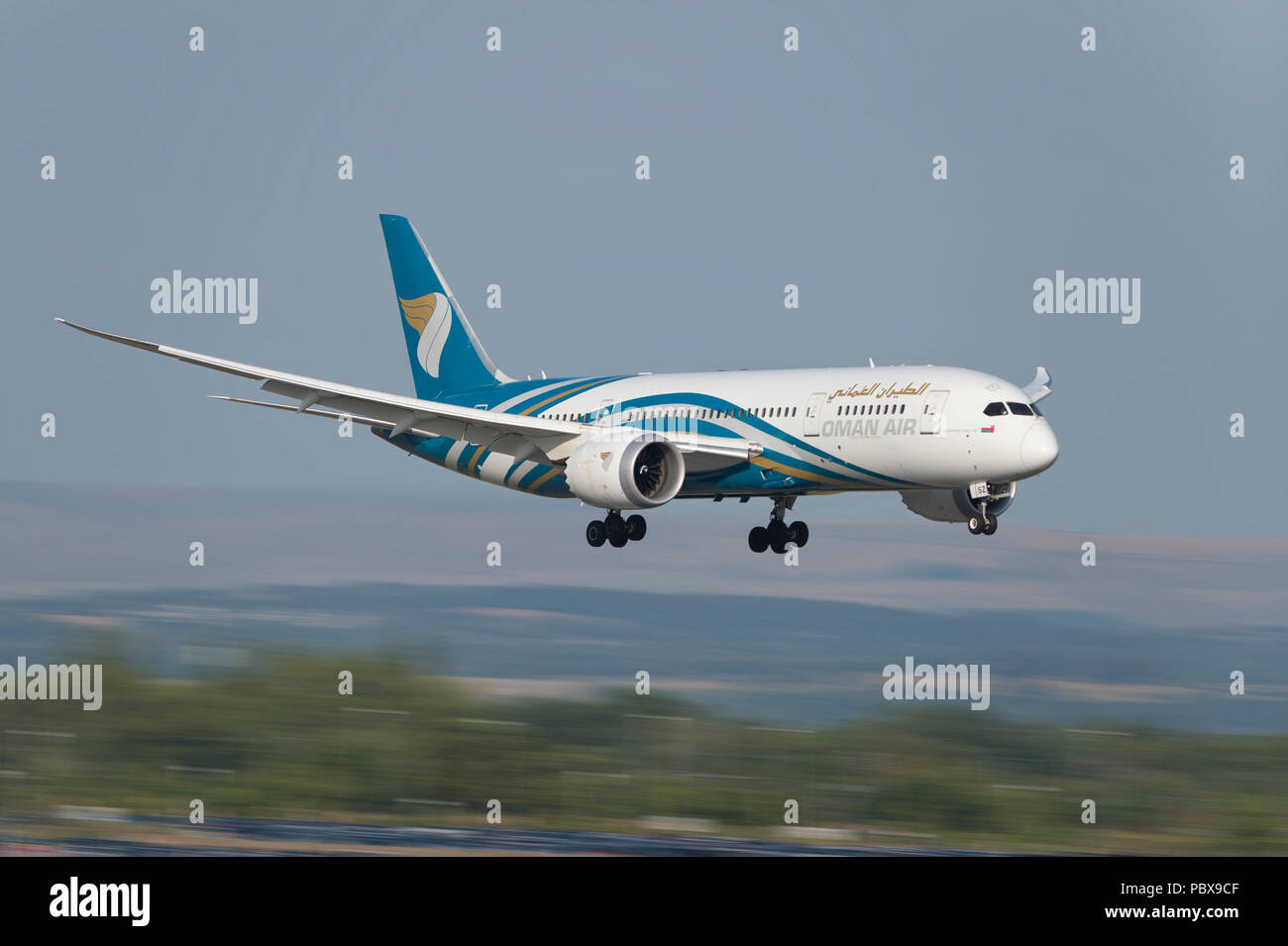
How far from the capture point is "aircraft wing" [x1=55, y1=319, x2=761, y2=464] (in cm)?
4353

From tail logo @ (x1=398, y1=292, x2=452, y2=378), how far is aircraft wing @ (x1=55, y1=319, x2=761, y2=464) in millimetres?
6276

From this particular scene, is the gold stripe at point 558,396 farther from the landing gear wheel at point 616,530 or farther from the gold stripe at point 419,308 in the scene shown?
the gold stripe at point 419,308

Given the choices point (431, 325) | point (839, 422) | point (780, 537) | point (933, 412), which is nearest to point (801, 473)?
point (839, 422)

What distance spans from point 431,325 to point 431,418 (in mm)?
9823

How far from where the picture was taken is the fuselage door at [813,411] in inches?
1720

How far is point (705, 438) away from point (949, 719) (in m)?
17.6

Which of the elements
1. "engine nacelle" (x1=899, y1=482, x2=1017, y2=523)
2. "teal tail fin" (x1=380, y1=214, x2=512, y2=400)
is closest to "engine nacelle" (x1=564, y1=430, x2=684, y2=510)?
"engine nacelle" (x1=899, y1=482, x2=1017, y2=523)

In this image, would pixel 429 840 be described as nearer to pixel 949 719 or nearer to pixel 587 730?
pixel 587 730

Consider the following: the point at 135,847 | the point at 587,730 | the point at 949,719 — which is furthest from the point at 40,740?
the point at 949,719

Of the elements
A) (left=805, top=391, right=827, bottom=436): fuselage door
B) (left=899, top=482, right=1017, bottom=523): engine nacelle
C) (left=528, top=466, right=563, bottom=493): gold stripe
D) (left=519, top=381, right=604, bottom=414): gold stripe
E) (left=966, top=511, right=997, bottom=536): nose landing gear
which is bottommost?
(left=966, top=511, right=997, bottom=536): nose landing gear

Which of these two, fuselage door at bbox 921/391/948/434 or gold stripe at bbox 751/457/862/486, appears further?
gold stripe at bbox 751/457/862/486

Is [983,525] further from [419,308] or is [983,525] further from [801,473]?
[419,308]

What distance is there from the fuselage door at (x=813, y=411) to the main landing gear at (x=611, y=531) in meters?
8.55

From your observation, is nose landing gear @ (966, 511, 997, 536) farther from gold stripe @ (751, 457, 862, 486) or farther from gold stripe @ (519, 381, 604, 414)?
gold stripe @ (519, 381, 604, 414)
